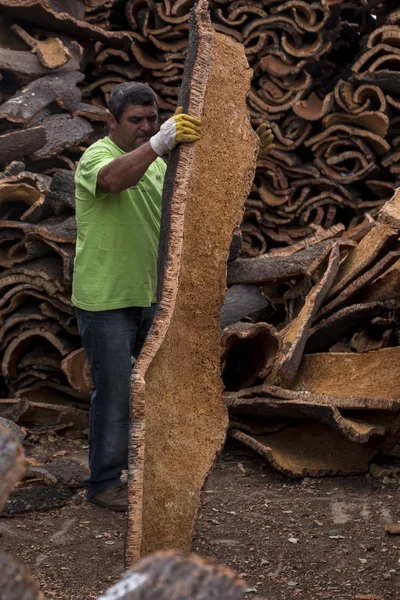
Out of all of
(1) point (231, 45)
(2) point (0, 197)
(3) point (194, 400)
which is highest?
(1) point (231, 45)

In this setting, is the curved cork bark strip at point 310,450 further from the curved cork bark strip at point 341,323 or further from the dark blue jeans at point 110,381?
the dark blue jeans at point 110,381

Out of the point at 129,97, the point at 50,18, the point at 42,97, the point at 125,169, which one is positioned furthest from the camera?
the point at 50,18

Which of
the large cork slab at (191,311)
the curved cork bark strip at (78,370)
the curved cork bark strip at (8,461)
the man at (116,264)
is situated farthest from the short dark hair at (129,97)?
the curved cork bark strip at (8,461)

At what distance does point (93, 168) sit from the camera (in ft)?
10.8

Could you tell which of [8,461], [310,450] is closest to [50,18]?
[310,450]

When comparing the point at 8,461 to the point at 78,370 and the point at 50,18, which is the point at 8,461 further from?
the point at 50,18

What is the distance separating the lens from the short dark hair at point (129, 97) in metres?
3.44

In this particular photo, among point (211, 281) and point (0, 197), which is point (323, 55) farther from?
point (211, 281)

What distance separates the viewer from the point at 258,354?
437 centimetres

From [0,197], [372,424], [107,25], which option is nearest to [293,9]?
[107,25]

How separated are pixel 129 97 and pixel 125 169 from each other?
0.51 meters

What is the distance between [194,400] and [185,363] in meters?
0.15

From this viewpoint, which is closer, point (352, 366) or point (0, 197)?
point (352, 366)

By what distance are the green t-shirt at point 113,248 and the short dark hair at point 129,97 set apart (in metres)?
0.16
